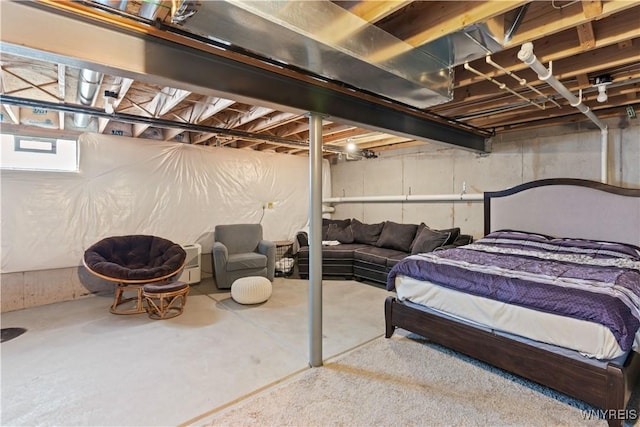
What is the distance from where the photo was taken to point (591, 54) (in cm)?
239

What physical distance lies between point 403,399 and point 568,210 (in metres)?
3.32

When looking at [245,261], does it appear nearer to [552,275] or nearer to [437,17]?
[552,275]

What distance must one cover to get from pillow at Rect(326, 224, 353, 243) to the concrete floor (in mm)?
1799

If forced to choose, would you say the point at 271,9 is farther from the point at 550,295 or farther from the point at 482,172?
the point at 482,172

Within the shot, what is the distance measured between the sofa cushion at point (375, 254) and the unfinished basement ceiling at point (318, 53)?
207 cm

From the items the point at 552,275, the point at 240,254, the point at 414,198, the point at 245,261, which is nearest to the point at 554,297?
the point at 552,275

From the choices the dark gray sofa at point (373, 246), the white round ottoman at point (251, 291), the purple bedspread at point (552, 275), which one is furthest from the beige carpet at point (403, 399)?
the dark gray sofa at point (373, 246)

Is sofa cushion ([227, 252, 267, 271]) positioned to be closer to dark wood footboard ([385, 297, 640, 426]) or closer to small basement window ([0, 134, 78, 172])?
small basement window ([0, 134, 78, 172])

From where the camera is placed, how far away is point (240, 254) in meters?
5.06

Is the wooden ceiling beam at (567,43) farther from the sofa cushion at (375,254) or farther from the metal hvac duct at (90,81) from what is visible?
the sofa cushion at (375,254)

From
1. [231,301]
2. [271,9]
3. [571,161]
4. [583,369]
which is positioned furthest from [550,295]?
[231,301]

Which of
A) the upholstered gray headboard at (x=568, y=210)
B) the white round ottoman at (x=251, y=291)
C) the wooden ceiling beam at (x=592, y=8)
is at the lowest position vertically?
the white round ottoman at (x=251, y=291)

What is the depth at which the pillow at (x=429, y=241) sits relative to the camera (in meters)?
4.43

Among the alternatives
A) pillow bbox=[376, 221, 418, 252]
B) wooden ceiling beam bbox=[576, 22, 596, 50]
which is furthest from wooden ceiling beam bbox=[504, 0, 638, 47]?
pillow bbox=[376, 221, 418, 252]
